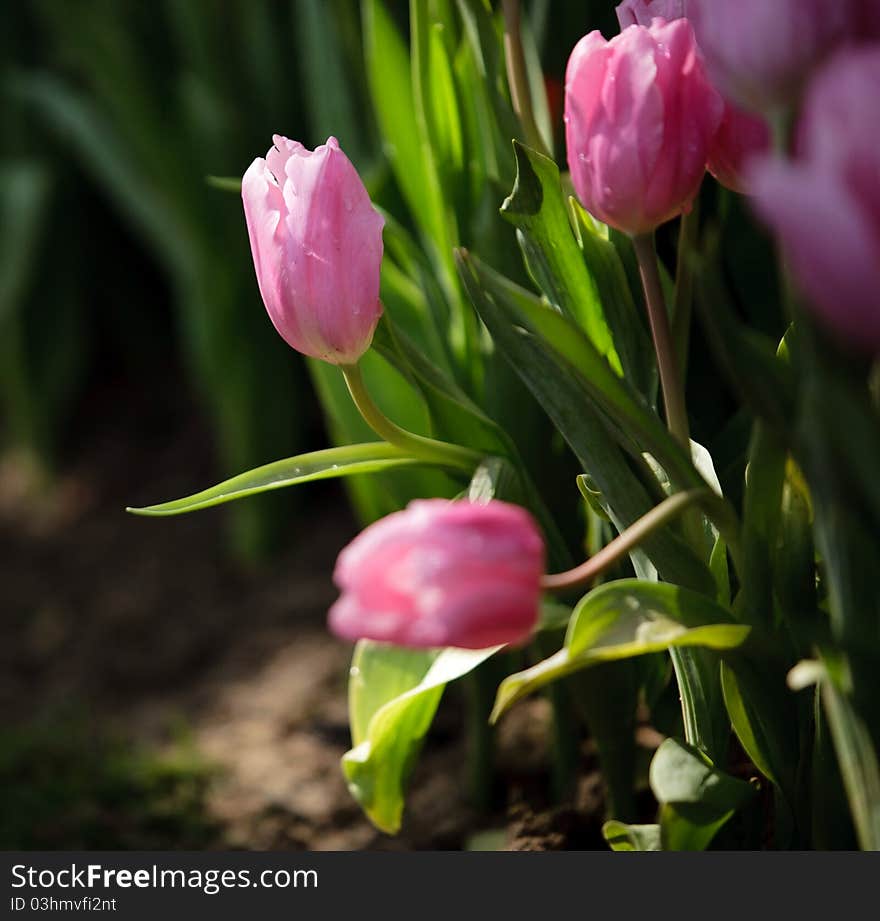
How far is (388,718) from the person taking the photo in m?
0.61

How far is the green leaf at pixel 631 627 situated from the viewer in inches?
18.6

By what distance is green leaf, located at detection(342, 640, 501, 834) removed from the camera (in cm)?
61

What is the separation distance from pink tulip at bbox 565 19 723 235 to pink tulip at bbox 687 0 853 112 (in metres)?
0.08

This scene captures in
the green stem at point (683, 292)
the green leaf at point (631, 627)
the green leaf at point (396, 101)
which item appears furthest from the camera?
the green leaf at point (396, 101)

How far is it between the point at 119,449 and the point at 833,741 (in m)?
1.47

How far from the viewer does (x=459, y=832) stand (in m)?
0.90

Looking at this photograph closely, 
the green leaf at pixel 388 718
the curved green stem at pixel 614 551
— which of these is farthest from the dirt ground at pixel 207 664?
the curved green stem at pixel 614 551

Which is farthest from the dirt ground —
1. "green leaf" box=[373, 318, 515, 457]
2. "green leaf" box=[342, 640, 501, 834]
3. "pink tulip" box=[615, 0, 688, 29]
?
"pink tulip" box=[615, 0, 688, 29]

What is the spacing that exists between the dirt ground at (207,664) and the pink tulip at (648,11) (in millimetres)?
482

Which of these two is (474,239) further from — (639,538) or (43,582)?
(43,582)

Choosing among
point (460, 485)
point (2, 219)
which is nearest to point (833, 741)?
point (460, 485)

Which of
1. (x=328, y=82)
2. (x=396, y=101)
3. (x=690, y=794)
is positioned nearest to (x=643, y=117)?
(x=690, y=794)

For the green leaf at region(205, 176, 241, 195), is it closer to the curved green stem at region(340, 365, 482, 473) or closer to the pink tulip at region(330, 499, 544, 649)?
the curved green stem at region(340, 365, 482, 473)

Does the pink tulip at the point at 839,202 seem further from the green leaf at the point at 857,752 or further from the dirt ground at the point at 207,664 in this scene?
the dirt ground at the point at 207,664
